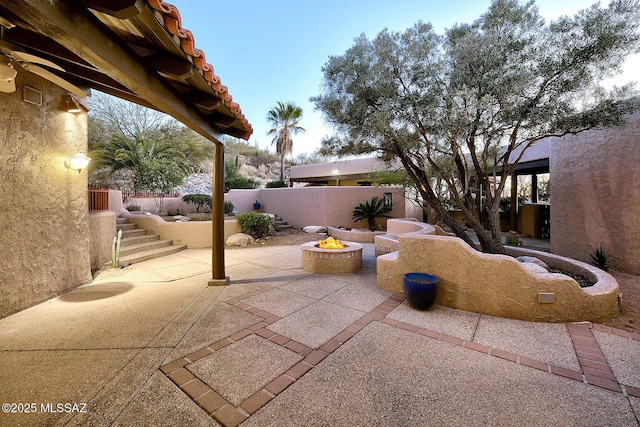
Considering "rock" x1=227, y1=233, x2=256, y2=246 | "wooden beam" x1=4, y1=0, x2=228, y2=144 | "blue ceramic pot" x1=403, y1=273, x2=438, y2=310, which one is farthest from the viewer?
"rock" x1=227, y1=233, x2=256, y2=246

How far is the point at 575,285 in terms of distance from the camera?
3.67 metres

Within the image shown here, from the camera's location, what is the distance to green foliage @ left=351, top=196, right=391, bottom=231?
40.8 ft

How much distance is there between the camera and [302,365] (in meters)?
2.69

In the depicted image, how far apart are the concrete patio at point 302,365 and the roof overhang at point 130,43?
276cm

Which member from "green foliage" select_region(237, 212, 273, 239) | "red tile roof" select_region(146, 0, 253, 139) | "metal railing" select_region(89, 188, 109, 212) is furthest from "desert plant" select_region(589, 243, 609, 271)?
"metal railing" select_region(89, 188, 109, 212)

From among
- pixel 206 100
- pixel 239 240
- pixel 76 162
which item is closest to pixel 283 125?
pixel 239 240

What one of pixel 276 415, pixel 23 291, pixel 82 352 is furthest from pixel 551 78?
pixel 23 291

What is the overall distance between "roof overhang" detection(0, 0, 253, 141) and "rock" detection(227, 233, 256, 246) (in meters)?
6.33

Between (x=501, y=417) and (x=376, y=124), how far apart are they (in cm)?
483

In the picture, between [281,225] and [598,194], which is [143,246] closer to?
[281,225]

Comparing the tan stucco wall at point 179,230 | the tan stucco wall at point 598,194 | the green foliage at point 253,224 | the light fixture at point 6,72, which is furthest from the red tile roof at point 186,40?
the tan stucco wall at point 598,194

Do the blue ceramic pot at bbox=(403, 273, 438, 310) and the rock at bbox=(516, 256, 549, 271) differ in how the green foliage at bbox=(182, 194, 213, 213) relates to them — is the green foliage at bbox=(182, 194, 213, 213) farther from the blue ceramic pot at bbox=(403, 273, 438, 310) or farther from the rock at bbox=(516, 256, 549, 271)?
the rock at bbox=(516, 256, 549, 271)

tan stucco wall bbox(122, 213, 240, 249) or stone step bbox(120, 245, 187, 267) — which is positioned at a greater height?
tan stucco wall bbox(122, 213, 240, 249)

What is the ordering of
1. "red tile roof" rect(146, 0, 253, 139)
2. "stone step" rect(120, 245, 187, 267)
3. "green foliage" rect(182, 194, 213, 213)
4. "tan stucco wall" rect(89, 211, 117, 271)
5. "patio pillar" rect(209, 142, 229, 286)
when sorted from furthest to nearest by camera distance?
1. "green foliage" rect(182, 194, 213, 213)
2. "stone step" rect(120, 245, 187, 267)
3. "tan stucco wall" rect(89, 211, 117, 271)
4. "patio pillar" rect(209, 142, 229, 286)
5. "red tile roof" rect(146, 0, 253, 139)
